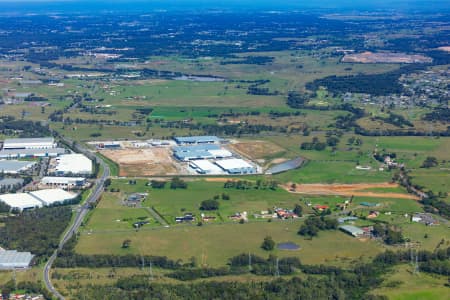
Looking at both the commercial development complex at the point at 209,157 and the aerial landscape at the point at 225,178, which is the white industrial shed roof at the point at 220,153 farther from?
the aerial landscape at the point at 225,178

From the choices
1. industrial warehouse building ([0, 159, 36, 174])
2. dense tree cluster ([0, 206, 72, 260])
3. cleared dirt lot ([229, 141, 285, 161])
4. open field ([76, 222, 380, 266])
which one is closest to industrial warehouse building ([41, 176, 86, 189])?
industrial warehouse building ([0, 159, 36, 174])

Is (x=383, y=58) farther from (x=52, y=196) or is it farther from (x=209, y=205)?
(x=52, y=196)

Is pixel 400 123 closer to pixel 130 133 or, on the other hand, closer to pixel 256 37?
pixel 130 133

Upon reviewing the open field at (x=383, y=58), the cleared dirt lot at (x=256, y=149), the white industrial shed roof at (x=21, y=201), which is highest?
the open field at (x=383, y=58)

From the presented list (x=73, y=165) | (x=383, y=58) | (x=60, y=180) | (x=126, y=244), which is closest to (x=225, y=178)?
(x=73, y=165)

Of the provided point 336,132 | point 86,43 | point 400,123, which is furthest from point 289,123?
point 86,43

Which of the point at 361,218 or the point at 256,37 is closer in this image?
the point at 361,218

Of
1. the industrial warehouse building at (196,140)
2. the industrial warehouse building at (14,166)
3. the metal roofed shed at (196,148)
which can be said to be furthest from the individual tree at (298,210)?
the industrial warehouse building at (14,166)
